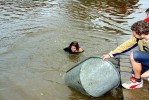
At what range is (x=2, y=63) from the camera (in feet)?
24.1

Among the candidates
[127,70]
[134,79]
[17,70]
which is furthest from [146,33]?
[17,70]

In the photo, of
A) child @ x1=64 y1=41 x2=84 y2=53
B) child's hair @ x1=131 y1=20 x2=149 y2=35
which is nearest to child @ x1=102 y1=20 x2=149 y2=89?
child's hair @ x1=131 y1=20 x2=149 y2=35

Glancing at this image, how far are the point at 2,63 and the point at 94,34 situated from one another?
405cm

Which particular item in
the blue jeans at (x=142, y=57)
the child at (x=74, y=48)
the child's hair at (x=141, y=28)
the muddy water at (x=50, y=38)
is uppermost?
the child's hair at (x=141, y=28)

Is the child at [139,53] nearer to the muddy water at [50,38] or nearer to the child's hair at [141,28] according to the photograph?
the child's hair at [141,28]

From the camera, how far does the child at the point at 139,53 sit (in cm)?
458

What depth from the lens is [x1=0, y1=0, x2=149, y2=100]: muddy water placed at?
19.8ft

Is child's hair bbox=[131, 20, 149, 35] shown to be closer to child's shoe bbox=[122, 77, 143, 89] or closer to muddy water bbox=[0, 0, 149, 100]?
child's shoe bbox=[122, 77, 143, 89]

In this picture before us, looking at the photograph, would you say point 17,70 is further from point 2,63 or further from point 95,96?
point 95,96

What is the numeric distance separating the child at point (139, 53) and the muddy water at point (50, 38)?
628 mm

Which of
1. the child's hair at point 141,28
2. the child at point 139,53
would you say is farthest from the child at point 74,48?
the child's hair at point 141,28

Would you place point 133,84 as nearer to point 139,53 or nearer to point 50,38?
point 139,53

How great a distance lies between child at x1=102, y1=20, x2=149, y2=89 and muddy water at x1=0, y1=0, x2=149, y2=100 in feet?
2.06

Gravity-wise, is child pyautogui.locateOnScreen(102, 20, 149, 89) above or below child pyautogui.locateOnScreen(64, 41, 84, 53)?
above
